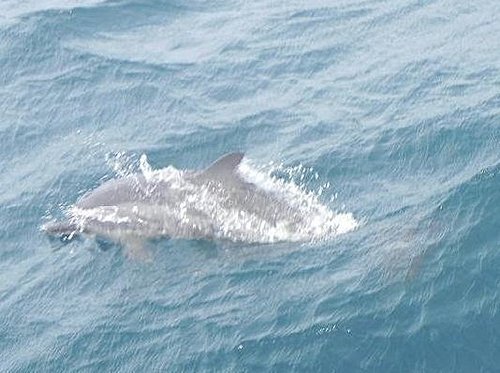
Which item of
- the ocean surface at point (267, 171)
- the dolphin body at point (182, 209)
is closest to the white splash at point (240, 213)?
the dolphin body at point (182, 209)

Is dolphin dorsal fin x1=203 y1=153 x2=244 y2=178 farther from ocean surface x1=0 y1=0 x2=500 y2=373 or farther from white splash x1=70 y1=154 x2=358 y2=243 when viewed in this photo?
ocean surface x1=0 y1=0 x2=500 y2=373

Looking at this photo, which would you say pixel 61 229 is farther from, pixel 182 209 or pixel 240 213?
pixel 240 213

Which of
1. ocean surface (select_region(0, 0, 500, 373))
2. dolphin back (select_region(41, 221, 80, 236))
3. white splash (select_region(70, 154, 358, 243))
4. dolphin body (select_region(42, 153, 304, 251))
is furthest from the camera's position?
dolphin back (select_region(41, 221, 80, 236))

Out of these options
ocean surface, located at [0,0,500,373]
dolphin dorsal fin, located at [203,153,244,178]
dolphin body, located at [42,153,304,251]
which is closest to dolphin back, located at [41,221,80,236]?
dolphin body, located at [42,153,304,251]

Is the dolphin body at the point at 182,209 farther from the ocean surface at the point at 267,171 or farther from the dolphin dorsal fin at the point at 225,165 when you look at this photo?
the ocean surface at the point at 267,171

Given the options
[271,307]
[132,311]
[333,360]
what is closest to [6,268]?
[132,311]

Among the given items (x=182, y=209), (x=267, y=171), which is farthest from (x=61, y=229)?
(x=267, y=171)

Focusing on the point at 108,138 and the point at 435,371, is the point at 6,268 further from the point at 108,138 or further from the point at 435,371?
the point at 435,371
